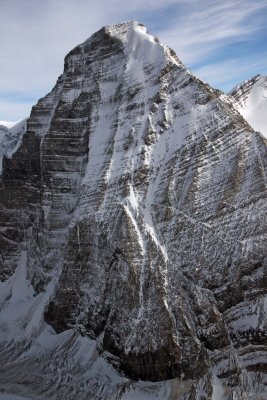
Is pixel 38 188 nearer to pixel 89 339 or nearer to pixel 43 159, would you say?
pixel 43 159

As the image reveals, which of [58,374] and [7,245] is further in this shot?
[7,245]

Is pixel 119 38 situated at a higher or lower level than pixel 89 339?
higher

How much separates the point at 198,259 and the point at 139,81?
44.4 m

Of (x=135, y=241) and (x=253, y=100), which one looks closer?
(x=135, y=241)

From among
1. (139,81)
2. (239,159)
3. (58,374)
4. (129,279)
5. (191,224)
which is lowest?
(58,374)

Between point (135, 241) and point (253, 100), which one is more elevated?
point (253, 100)

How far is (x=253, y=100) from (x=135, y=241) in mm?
51554

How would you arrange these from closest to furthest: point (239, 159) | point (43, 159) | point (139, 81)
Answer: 1. point (239, 159)
2. point (139, 81)
3. point (43, 159)

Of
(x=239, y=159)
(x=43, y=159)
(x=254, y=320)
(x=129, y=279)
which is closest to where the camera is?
(x=254, y=320)

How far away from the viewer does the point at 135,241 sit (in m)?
102

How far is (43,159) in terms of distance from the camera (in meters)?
132

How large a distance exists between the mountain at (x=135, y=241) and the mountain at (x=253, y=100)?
13.8 m

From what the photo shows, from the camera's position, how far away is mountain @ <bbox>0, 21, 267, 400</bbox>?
91.0 m

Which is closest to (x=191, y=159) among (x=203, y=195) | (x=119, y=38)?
(x=203, y=195)
